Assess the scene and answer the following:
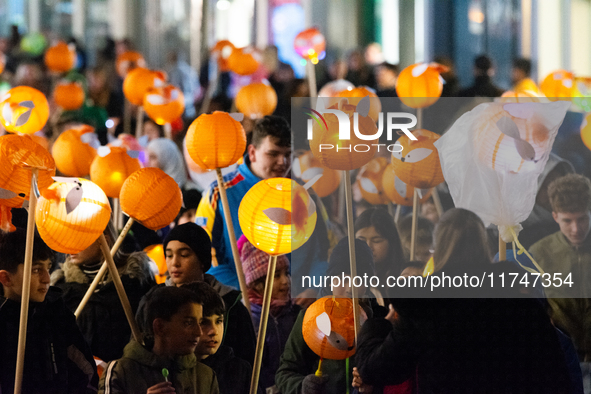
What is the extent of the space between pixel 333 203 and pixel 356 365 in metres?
0.48

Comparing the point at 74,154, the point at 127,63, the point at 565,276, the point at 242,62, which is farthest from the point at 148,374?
the point at 127,63

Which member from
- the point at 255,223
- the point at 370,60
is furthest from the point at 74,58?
the point at 255,223

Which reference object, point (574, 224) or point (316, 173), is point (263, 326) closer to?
point (316, 173)

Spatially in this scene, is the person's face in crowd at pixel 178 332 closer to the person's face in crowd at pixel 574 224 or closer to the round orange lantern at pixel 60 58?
the person's face in crowd at pixel 574 224

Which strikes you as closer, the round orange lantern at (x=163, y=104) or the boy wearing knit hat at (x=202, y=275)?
the boy wearing knit hat at (x=202, y=275)

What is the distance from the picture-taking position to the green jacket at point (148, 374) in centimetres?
183

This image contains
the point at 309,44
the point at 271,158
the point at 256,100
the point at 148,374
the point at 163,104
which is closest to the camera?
the point at 148,374

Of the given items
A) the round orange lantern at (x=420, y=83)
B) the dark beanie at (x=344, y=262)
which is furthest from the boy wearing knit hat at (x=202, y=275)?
the round orange lantern at (x=420, y=83)

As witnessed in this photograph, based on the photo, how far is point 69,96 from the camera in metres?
4.12

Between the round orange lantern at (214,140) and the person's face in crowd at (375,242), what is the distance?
0.50 metres

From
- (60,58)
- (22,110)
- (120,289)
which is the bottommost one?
(120,289)

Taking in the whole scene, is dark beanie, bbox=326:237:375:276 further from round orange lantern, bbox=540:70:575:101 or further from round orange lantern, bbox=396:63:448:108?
round orange lantern, bbox=540:70:575:101

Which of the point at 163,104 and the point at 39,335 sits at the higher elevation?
the point at 163,104

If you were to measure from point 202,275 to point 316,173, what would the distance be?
1.71 feet
